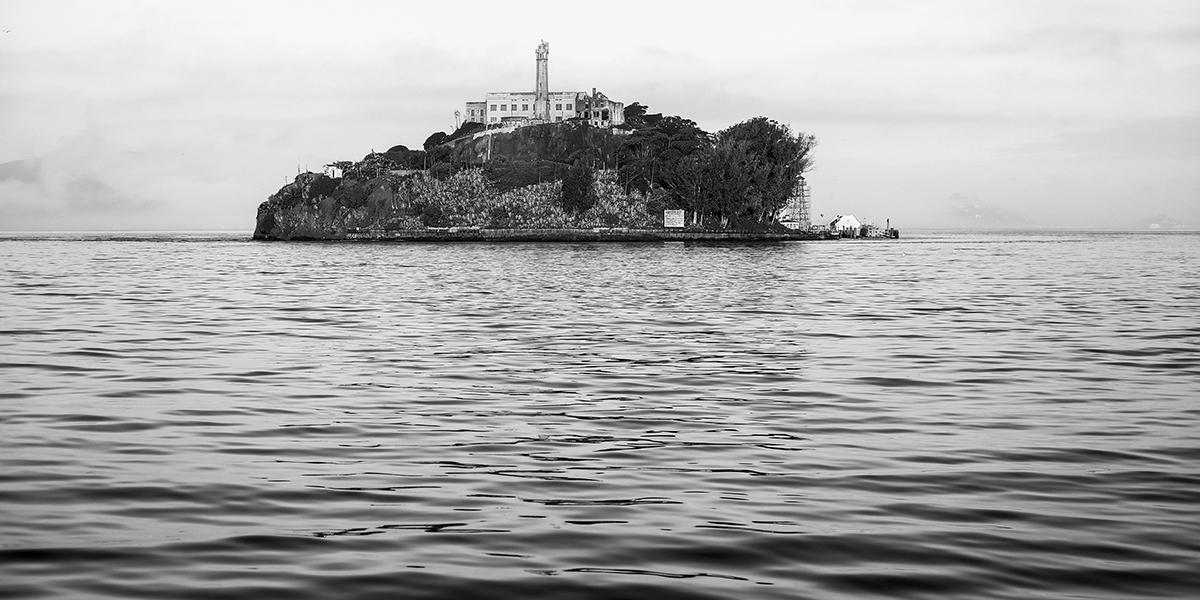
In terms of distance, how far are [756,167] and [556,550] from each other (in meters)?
180

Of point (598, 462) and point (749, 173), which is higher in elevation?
point (749, 173)

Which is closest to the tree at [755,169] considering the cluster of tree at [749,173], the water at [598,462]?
the cluster of tree at [749,173]

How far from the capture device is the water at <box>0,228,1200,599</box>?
9.18 metres

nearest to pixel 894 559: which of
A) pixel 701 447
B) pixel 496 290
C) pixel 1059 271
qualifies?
pixel 701 447

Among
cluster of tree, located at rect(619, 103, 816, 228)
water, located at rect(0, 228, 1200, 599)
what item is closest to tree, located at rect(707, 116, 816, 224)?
cluster of tree, located at rect(619, 103, 816, 228)

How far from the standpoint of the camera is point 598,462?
13633mm

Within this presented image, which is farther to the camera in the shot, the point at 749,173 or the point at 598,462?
the point at 749,173

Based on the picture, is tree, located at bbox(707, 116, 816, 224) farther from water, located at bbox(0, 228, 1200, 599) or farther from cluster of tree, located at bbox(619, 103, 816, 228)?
water, located at bbox(0, 228, 1200, 599)

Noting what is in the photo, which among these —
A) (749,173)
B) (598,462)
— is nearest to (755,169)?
(749,173)

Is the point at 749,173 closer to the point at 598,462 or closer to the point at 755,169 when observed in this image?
the point at 755,169

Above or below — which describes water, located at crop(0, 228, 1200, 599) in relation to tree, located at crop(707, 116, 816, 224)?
below

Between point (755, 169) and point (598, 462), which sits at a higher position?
point (755, 169)

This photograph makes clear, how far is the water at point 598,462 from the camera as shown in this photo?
30.1ft

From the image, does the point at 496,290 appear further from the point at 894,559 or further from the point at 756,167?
the point at 756,167
